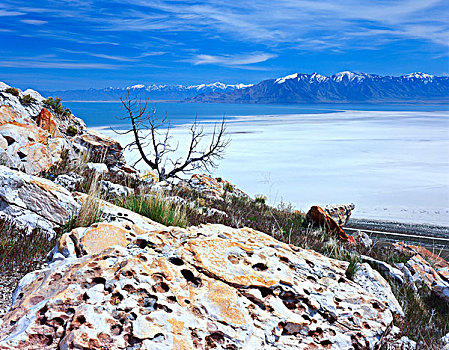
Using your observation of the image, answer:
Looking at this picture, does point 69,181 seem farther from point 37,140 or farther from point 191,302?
point 191,302

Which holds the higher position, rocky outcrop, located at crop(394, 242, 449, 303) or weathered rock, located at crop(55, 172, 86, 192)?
weathered rock, located at crop(55, 172, 86, 192)

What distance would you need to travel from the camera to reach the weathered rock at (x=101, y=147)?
14.3 metres

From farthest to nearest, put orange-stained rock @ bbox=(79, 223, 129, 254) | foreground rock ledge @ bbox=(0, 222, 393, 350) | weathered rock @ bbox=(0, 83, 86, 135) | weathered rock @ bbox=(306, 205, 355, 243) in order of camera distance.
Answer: weathered rock @ bbox=(0, 83, 86, 135) < weathered rock @ bbox=(306, 205, 355, 243) < orange-stained rock @ bbox=(79, 223, 129, 254) < foreground rock ledge @ bbox=(0, 222, 393, 350)

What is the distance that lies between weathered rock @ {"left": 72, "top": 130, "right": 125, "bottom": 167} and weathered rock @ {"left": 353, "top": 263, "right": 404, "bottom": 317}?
1154 cm

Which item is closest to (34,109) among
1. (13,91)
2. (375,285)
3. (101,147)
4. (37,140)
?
(13,91)

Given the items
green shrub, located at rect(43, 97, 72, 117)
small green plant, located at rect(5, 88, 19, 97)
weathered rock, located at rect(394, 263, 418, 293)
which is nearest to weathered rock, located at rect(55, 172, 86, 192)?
weathered rock, located at rect(394, 263, 418, 293)

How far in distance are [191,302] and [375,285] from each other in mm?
2273

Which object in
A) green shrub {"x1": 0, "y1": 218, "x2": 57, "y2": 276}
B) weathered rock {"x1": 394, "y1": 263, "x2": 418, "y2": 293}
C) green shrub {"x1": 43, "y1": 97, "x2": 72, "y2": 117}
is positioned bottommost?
weathered rock {"x1": 394, "y1": 263, "x2": 418, "y2": 293}

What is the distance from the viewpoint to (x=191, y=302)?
2434mm

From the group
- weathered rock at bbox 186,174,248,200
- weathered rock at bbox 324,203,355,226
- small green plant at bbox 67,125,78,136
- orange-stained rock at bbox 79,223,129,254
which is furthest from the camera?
small green plant at bbox 67,125,78,136

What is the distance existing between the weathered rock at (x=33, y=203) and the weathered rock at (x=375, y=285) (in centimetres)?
359

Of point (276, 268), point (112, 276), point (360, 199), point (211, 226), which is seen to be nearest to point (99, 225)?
point (211, 226)

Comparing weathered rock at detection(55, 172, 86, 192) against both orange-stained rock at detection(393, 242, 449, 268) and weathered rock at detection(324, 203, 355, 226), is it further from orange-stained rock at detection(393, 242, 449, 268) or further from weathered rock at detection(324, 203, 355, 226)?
weathered rock at detection(324, 203, 355, 226)

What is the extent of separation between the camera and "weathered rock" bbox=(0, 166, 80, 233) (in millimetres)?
4895
